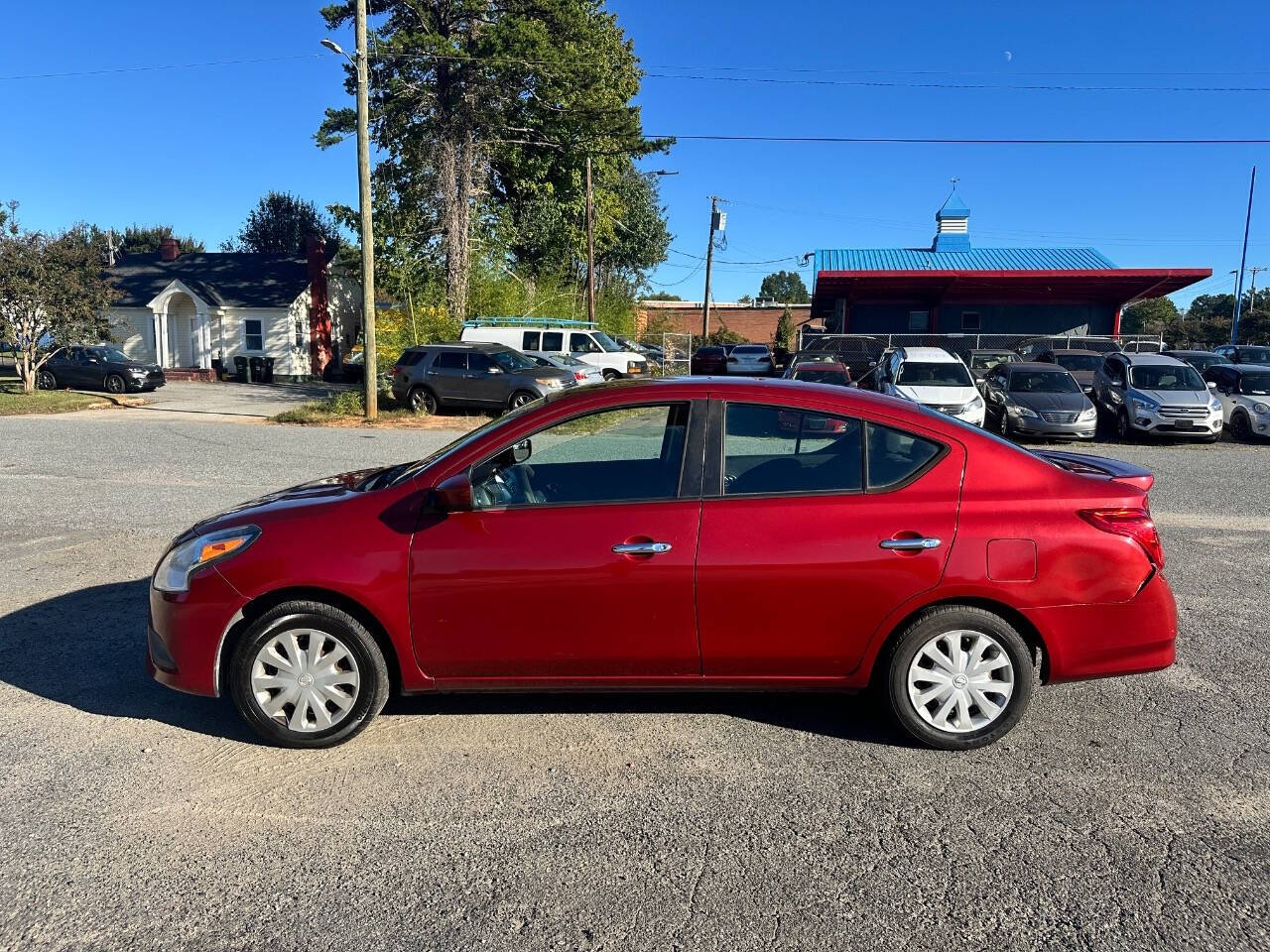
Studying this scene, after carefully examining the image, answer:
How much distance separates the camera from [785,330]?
66.1 metres

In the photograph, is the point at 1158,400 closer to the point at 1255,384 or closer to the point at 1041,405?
the point at 1041,405

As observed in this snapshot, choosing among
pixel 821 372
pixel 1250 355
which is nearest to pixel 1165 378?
pixel 821 372

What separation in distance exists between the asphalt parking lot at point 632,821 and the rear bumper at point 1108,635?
1.27ft

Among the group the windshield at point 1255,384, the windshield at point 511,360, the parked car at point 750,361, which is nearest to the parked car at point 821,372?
the windshield at point 511,360

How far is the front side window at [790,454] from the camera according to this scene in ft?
12.8

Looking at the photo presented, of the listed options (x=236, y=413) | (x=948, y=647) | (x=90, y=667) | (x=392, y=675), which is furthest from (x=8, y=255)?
(x=948, y=647)

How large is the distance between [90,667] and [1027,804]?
480 cm

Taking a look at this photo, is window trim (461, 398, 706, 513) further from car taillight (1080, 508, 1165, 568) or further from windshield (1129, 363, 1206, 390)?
windshield (1129, 363, 1206, 390)

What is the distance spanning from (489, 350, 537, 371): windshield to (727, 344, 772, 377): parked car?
14.0 meters

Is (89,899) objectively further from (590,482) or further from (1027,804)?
(1027,804)

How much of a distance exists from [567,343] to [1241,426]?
52.8 ft

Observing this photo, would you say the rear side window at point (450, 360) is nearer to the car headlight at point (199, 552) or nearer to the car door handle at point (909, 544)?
the car headlight at point (199, 552)

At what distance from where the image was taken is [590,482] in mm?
4188

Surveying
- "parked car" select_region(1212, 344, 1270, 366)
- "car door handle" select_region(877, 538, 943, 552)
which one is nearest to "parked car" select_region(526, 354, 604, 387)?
"car door handle" select_region(877, 538, 943, 552)
